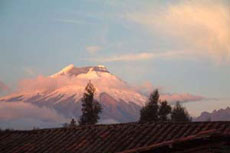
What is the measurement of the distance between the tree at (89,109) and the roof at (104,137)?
143 ft

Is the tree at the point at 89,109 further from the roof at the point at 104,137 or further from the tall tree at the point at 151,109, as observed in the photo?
the roof at the point at 104,137

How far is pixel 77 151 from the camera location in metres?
15.3

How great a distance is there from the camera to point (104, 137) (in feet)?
53.5

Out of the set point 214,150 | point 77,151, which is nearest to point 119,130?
point 77,151

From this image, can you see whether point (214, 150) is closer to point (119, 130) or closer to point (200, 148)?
point (200, 148)

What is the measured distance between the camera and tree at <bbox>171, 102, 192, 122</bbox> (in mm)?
73231

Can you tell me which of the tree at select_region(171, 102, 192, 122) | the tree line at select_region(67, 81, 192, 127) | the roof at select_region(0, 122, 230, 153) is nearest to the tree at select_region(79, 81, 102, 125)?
the tree line at select_region(67, 81, 192, 127)

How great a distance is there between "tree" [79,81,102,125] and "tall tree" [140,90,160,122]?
294 inches

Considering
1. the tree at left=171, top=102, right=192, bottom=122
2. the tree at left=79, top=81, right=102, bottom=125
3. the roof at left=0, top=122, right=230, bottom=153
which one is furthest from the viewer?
the tree at left=171, top=102, right=192, bottom=122

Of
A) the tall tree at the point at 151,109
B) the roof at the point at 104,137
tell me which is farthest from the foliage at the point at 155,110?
the roof at the point at 104,137

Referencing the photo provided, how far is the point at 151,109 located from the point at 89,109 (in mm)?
10403

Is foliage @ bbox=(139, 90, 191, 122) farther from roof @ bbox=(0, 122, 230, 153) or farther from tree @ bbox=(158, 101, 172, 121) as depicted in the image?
roof @ bbox=(0, 122, 230, 153)

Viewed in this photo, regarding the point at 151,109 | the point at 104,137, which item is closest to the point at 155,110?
the point at 151,109

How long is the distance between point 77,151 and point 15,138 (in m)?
4.96
